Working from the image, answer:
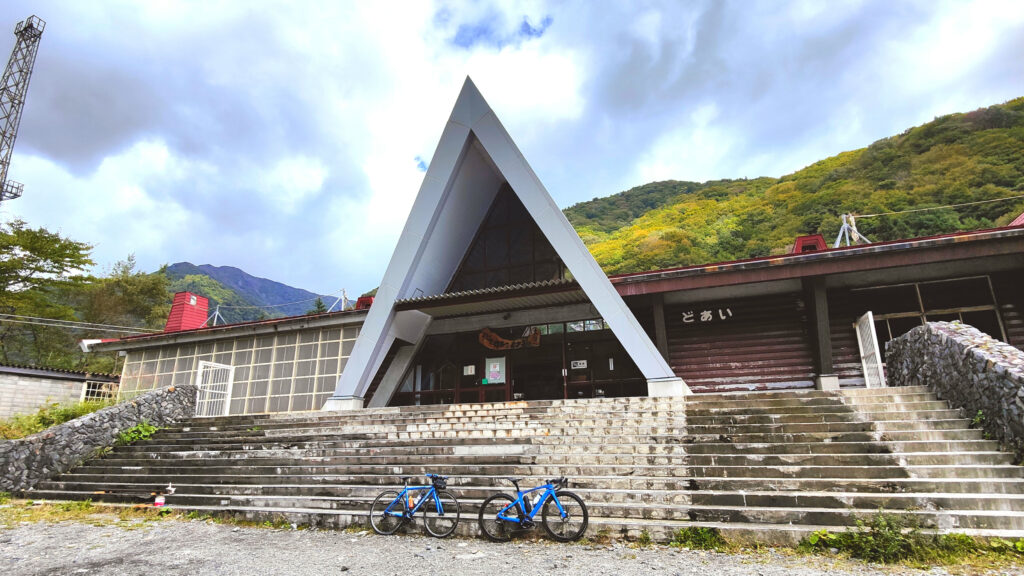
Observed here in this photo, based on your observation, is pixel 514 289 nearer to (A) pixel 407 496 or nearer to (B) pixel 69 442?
(A) pixel 407 496

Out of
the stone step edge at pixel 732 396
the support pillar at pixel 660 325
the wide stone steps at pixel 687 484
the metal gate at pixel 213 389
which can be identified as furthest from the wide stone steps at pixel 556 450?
the support pillar at pixel 660 325

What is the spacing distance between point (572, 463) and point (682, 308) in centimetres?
627

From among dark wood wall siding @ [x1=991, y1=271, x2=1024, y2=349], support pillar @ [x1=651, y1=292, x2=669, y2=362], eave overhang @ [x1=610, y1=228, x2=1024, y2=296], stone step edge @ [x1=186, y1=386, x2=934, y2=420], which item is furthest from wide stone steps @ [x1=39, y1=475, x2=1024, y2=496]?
dark wood wall siding @ [x1=991, y1=271, x2=1024, y2=349]

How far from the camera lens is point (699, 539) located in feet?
16.7

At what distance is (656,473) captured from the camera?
6.36 m

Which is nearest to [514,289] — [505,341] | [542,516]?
[505,341]

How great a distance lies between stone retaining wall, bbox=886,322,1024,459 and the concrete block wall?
20.8 m

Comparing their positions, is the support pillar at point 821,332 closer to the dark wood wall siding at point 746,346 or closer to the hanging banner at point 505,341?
the dark wood wall siding at point 746,346

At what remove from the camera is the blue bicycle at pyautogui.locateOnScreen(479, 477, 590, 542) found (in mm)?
5355

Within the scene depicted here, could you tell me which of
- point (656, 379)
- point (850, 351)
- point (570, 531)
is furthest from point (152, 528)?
point (850, 351)

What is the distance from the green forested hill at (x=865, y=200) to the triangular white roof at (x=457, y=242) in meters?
18.1

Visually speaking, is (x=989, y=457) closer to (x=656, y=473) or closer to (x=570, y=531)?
(x=656, y=473)

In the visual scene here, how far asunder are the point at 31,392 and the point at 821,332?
20266 millimetres

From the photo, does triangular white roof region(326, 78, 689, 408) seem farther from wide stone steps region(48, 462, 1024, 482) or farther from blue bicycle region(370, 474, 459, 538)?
blue bicycle region(370, 474, 459, 538)
